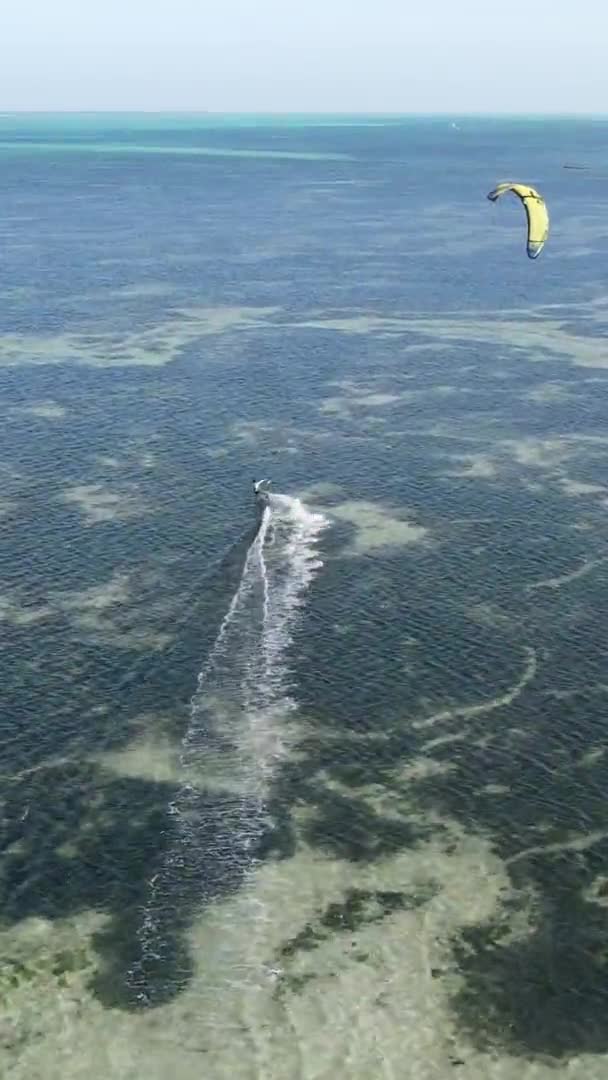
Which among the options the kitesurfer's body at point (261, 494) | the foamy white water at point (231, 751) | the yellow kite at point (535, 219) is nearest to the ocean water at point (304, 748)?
the foamy white water at point (231, 751)

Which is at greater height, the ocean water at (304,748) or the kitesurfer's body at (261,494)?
the kitesurfer's body at (261,494)

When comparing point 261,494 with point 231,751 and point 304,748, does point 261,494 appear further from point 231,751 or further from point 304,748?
point 231,751

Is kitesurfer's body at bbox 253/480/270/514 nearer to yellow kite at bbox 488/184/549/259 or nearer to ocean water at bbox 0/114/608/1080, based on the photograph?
ocean water at bbox 0/114/608/1080

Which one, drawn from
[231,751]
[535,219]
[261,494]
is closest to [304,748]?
[231,751]

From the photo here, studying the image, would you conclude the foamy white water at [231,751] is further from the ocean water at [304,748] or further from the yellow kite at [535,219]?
the yellow kite at [535,219]

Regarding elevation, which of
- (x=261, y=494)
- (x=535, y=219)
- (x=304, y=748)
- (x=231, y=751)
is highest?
(x=535, y=219)

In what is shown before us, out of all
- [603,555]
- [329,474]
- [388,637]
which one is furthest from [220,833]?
[329,474]

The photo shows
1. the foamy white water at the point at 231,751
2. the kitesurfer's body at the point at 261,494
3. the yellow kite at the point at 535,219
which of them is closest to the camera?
the foamy white water at the point at 231,751

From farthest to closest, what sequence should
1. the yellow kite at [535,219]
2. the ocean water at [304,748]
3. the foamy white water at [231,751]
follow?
the yellow kite at [535,219]
the foamy white water at [231,751]
the ocean water at [304,748]

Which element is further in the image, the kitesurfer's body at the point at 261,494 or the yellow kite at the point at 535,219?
the yellow kite at the point at 535,219
